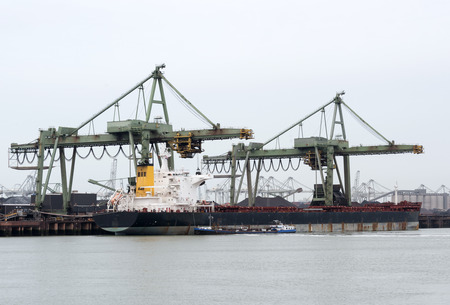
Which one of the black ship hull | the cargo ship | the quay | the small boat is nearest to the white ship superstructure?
the cargo ship

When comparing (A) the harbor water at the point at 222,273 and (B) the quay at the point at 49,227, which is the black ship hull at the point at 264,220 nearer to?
(A) the harbor water at the point at 222,273

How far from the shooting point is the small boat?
6373cm

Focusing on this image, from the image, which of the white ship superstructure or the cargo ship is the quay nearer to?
the cargo ship

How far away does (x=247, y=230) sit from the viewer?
220ft

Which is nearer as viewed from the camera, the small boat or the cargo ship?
the cargo ship

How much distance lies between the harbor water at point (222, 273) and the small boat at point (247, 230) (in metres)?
8.33

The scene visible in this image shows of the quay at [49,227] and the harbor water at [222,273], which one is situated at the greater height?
the quay at [49,227]

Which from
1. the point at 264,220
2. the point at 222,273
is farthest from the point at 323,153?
the point at 222,273

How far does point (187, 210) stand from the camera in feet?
207

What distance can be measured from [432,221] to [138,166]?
65132 mm

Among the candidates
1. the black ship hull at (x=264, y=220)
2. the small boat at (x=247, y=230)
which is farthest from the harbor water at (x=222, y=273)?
the small boat at (x=247, y=230)

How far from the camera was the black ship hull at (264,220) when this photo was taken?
5991cm

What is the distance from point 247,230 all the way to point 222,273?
30.5 meters

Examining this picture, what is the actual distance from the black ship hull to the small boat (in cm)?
40
